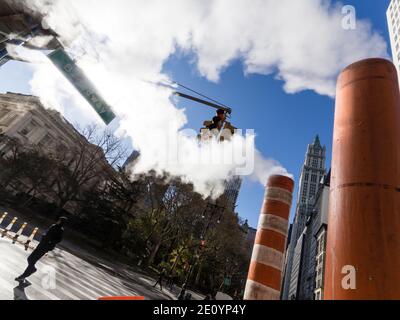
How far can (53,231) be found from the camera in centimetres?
698

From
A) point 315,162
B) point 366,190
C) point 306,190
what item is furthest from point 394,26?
point 315,162

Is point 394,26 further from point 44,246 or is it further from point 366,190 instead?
point 44,246

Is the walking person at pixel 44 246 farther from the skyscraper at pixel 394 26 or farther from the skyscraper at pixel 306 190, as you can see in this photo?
the skyscraper at pixel 306 190

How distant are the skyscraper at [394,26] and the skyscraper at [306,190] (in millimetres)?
92053

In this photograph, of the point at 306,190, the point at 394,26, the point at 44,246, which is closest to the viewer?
the point at 44,246

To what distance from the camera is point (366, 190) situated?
174 centimetres

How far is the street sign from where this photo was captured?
22.2ft

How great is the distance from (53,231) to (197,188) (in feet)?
82.4

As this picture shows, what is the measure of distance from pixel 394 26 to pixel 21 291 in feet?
256

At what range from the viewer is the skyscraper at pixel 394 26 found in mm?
53875

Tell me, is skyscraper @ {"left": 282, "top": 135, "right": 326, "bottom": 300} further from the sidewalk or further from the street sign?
the street sign

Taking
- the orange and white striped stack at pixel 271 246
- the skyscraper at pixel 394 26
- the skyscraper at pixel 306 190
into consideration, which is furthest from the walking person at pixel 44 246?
the skyscraper at pixel 306 190

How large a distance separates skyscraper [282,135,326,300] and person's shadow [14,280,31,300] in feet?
472

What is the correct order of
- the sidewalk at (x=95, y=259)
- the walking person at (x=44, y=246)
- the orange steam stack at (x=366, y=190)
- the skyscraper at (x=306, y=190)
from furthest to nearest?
the skyscraper at (x=306, y=190) → the sidewalk at (x=95, y=259) → the walking person at (x=44, y=246) → the orange steam stack at (x=366, y=190)
